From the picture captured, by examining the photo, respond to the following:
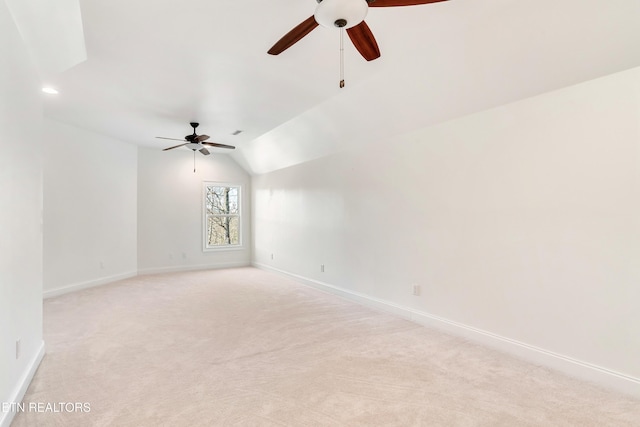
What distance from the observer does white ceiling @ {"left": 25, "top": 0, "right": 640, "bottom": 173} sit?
2.25 m

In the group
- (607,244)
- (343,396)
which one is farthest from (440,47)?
(343,396)

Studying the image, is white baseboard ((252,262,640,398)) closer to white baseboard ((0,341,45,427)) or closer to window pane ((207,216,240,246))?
white baseboard ((0,341,45,427))

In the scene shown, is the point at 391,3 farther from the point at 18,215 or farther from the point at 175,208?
the point at 175,208

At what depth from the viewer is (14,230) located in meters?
2.17

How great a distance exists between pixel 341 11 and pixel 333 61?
1.47m

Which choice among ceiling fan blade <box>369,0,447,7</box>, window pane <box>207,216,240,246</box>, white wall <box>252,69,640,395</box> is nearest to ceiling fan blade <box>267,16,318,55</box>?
ceiling fan blade <box>369,0,447,7</box>

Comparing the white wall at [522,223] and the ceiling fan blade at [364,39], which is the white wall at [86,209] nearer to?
the white wall at [522,223]

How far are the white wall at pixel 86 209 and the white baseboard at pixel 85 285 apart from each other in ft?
0.05

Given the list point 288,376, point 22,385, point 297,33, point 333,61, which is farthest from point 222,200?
point 297,33

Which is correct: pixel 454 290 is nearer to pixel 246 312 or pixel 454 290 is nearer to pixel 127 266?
pixel 246 312

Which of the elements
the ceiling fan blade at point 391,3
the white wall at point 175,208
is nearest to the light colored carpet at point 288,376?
the ceiling fan blade at point 391,3

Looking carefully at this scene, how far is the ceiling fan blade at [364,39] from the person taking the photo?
1.92 metres

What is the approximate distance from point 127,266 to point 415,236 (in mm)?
5737

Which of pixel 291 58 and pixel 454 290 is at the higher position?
pixel 291 58
